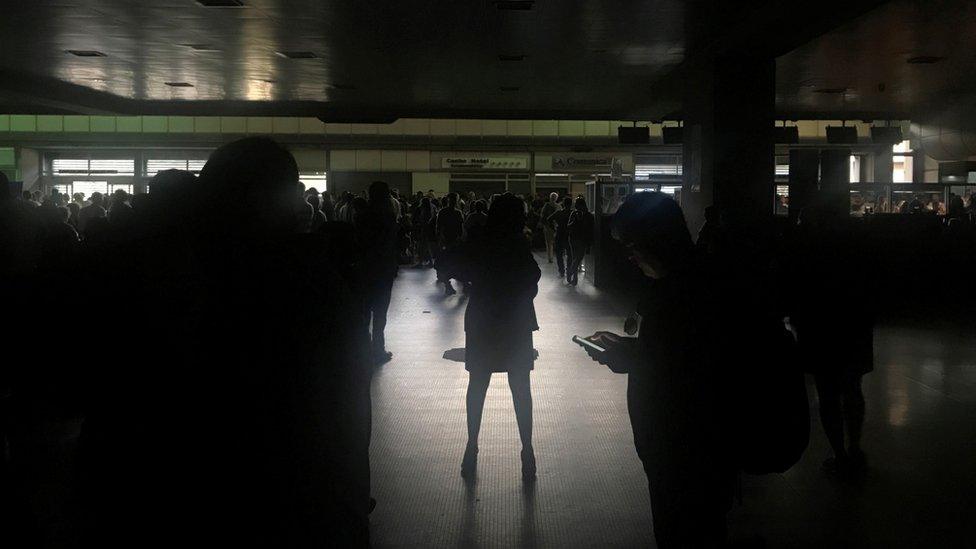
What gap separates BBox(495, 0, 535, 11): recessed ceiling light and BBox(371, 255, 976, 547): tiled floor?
16.2ft

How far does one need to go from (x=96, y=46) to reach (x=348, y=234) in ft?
36.3

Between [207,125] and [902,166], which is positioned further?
[902,166]

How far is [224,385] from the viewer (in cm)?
198

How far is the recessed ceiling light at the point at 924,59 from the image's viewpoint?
675 inches

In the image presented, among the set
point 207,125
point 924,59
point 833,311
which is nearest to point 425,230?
point 924,59

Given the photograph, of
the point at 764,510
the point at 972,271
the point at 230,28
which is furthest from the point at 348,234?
the point at 972,271

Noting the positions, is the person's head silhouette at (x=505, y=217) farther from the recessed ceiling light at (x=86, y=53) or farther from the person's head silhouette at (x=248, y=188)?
the recessed ceiling light at (x=86, y=53)

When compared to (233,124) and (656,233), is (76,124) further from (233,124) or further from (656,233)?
(656,233)

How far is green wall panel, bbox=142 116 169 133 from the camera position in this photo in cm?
3762

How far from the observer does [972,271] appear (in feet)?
53.7

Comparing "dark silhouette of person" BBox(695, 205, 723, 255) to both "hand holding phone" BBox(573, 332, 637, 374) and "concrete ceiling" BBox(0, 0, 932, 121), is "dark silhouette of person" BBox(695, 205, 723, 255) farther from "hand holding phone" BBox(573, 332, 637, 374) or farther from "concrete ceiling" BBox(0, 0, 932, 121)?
"concrete ceiling" BBox(0, 0, 932, 121)

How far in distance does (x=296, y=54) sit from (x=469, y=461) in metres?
12.2

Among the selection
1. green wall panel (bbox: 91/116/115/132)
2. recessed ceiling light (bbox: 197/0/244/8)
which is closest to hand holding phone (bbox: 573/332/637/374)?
recessed ceiling light (bbox: 197/0/244/8)

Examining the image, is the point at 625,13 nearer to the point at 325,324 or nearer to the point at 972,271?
the point at 972,271
